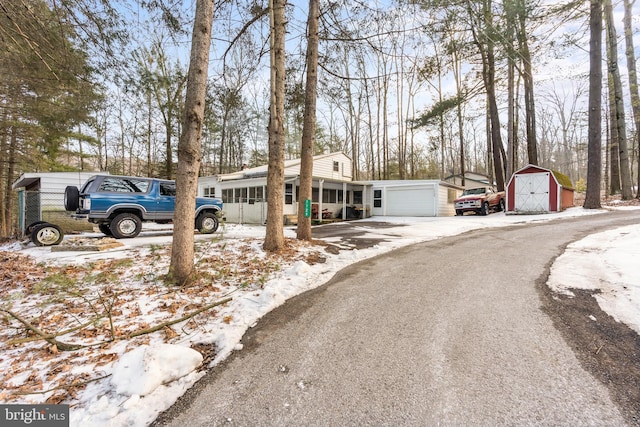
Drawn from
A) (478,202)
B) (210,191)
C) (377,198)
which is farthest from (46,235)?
(478,202)

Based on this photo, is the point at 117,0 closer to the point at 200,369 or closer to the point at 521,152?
the point at 200,369

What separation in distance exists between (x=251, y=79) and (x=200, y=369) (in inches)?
281

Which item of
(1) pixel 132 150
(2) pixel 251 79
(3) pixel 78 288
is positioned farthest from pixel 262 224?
(1) pixel 132 150

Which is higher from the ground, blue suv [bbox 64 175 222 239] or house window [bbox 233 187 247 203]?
house window [bbox 233 187 247 203]

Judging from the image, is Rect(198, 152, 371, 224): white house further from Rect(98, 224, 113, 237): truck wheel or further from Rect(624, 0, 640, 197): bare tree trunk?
Rect(624, 0, 640, 197): bare tree trunk

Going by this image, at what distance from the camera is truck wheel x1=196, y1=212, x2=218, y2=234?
9.04m

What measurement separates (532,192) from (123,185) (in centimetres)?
1822

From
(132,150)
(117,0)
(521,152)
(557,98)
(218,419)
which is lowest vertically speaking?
(218,419)

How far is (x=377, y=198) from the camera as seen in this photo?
1914cm

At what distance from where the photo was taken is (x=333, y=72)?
25.1 feet

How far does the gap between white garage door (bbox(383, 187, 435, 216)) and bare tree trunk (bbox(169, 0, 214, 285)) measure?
1593cm

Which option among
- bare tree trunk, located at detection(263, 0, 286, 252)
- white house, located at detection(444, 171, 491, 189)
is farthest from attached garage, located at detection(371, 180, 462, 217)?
bare tree trunk, located at detection(263, 0, 286, 252)

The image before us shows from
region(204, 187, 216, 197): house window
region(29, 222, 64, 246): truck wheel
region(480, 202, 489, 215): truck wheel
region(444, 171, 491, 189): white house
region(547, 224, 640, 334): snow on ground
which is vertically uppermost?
region(444, 171, 491, 189): white house

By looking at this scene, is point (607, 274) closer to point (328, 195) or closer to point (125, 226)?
point (125, 226)
